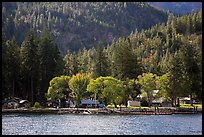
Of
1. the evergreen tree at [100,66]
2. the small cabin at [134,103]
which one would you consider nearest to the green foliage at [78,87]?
the small cabin at [134,103]

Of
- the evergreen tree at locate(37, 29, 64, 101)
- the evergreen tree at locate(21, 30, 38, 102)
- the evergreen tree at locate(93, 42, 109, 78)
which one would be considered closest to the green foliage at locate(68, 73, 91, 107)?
the evergreen tree at locate(37, 29, 64, 101)

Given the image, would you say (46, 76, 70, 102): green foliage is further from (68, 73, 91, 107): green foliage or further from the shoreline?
the shoreline

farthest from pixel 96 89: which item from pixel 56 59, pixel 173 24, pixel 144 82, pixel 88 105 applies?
pixel 173 24

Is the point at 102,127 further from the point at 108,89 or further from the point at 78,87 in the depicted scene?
the point at 78,87

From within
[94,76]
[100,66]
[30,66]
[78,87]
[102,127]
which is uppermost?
[100,66]

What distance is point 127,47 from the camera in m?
94.5

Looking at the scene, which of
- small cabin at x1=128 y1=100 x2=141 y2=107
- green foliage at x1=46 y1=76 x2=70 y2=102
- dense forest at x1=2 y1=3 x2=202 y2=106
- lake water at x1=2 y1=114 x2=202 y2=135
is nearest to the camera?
lake water at x1=2 y1=114 x2=202 y2=135

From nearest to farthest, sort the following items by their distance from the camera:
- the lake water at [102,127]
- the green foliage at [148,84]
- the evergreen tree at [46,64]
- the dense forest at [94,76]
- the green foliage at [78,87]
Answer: the lake water at [102,127], the dense forest at [94,76], the green foliage at [148,84], the green foliage at [78,87], the evergreen tree at [46,64]

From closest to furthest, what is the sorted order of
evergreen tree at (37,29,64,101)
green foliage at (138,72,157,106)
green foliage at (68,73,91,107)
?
green foliage at (138,72,157,106), green foliage at (68,73,91,107), evergreen tree at (37,29,64,101)

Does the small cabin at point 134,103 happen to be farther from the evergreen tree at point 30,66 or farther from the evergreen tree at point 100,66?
the evergreen tree at point 30,66

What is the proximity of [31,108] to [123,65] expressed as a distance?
22.9 m

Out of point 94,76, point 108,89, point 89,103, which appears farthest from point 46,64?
point 108,89

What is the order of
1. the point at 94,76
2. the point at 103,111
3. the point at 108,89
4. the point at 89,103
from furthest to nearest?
the point at 94,76, the point at 89,103, the point at 108,89, the point at 103,111

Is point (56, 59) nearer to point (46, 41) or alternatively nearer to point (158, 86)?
point (46, 41)
